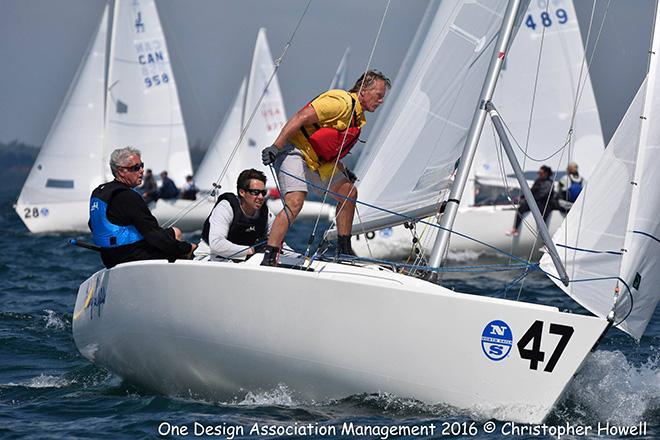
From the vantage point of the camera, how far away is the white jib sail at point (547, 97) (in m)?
15.5

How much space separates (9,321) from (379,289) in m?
4.08

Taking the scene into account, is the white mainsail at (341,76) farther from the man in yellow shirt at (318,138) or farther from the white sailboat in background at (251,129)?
the man in yellow shirt at (318,138)


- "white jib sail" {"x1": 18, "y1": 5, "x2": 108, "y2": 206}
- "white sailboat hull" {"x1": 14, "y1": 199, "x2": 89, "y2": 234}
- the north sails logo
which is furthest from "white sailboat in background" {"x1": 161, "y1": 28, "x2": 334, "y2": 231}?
the north sails logo

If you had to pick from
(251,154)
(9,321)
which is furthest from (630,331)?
(251,154)

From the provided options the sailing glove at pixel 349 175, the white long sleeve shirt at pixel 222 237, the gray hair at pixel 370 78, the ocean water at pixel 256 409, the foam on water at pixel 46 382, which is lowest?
the foam on water at pixel 46 382

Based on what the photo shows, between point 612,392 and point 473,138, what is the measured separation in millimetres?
1407

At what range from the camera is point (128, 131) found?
2264 centimetres

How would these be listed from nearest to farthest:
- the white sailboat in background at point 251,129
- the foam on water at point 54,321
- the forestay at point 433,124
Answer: the forestay at point 433,124
the foam on water at point 54,321
the white sailboat in background at point 251,129

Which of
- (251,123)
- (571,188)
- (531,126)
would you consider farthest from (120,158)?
(251,123)

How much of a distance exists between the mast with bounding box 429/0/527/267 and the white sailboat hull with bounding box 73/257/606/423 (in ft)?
1.32

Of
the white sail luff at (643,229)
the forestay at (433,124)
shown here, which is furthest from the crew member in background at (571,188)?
the white sail luff at (643,229)

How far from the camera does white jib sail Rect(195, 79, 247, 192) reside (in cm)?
2577

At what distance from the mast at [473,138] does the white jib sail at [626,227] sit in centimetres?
51

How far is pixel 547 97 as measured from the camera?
15906 mm
